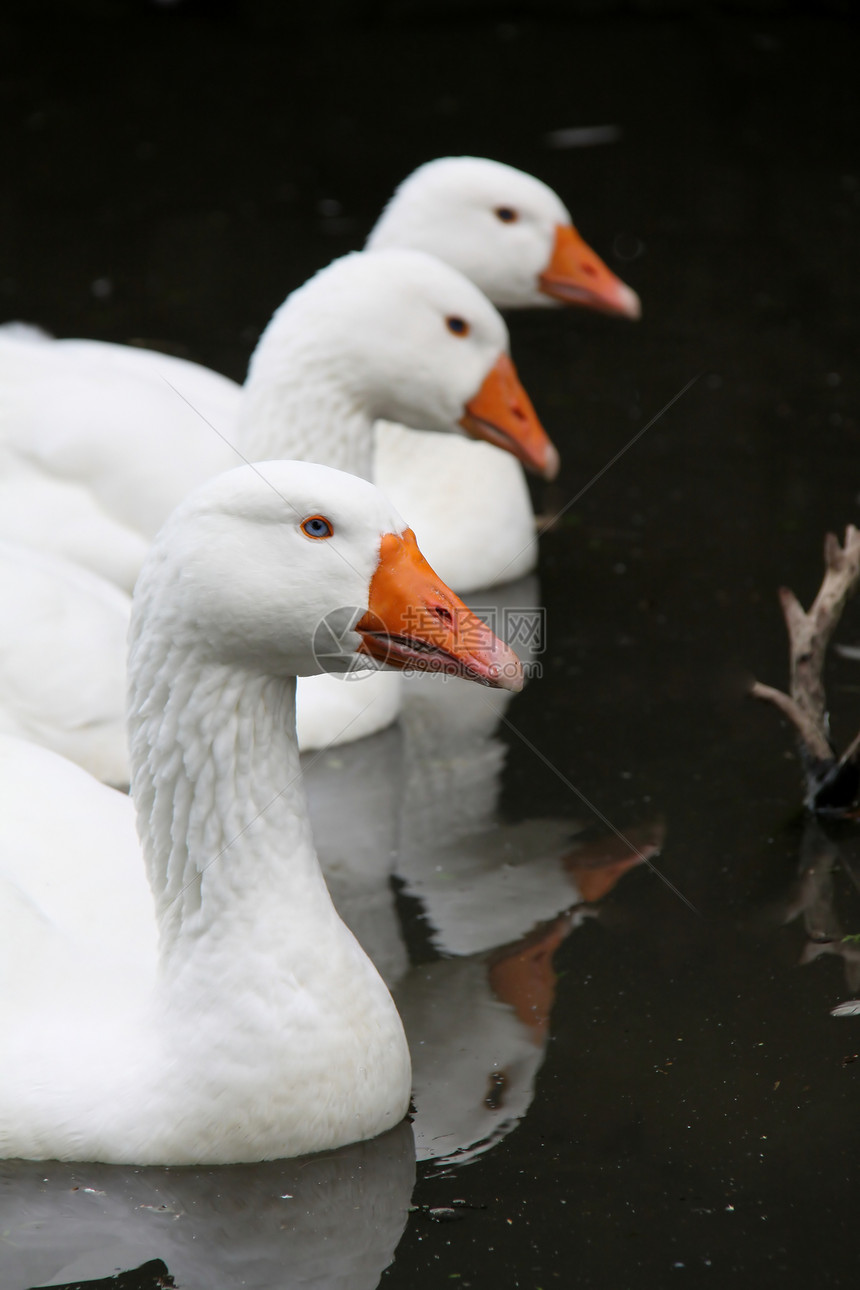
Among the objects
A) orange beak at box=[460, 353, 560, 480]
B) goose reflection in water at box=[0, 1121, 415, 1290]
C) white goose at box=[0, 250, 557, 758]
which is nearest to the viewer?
goose reflection in water at box=[0, 1121, 415, 1290]

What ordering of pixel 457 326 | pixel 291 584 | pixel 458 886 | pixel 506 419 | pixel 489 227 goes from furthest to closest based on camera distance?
pixel 489 227 → pixel 506 419 → pixel 457 326 → pixel 458 886 → pixel 291 584

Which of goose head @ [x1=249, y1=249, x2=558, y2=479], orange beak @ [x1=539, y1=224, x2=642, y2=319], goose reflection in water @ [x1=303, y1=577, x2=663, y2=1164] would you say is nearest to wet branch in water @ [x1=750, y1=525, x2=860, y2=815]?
goose reflection in water @ [x1=303, y1=577, x2=663, y2=1164]

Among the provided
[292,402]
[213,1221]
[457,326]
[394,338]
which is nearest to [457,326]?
[457,326]

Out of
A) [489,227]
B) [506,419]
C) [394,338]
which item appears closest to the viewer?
[394,338]

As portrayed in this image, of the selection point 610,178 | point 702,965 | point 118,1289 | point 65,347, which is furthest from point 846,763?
point 610,178

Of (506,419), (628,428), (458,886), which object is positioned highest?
(506,419)

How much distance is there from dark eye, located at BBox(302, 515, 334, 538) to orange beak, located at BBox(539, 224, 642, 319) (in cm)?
405

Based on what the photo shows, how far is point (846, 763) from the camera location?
493cm

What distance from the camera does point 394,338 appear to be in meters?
5.43

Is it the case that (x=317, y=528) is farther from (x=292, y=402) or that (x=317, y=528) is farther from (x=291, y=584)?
(x=292, y=402)

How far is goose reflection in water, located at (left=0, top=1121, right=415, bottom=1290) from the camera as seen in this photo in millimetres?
3221

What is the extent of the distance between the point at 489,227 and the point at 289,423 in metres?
1.92

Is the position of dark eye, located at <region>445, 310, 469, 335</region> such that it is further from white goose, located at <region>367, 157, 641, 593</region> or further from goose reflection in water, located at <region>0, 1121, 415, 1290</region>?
goose reflection in water, located at <region>0, 1121, 415, 1290</region>

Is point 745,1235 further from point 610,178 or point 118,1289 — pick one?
point 610,178
